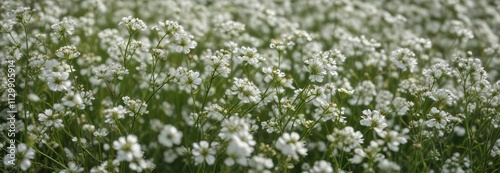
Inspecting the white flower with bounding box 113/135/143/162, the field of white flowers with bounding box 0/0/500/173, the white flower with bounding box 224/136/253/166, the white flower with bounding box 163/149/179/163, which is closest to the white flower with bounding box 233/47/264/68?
the field of white flowers with bounding box 0/0/500/173

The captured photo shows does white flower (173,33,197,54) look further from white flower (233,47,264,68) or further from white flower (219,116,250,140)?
white flower (219,116,250,140)

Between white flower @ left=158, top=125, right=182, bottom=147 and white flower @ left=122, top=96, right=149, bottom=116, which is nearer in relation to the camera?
white flower @ left=158, top=125, right=182, bottom=147

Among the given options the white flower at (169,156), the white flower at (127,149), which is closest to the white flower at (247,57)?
the white flower at (127,149)

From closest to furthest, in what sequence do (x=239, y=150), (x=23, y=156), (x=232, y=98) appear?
1. (x=239, y=150)
2. (x=23, y=156)
3. (x=232, y=98)

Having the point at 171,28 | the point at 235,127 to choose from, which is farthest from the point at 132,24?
the point at 235,127

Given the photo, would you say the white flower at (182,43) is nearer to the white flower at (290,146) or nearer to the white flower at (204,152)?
the white flower at (204,152)

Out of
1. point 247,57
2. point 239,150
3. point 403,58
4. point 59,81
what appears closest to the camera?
point 239,150

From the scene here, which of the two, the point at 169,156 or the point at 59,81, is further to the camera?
the point at 169,156

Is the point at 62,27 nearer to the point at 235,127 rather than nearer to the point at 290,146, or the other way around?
the point at 235,127

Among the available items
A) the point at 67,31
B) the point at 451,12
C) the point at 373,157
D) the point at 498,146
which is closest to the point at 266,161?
the point at 373,157
